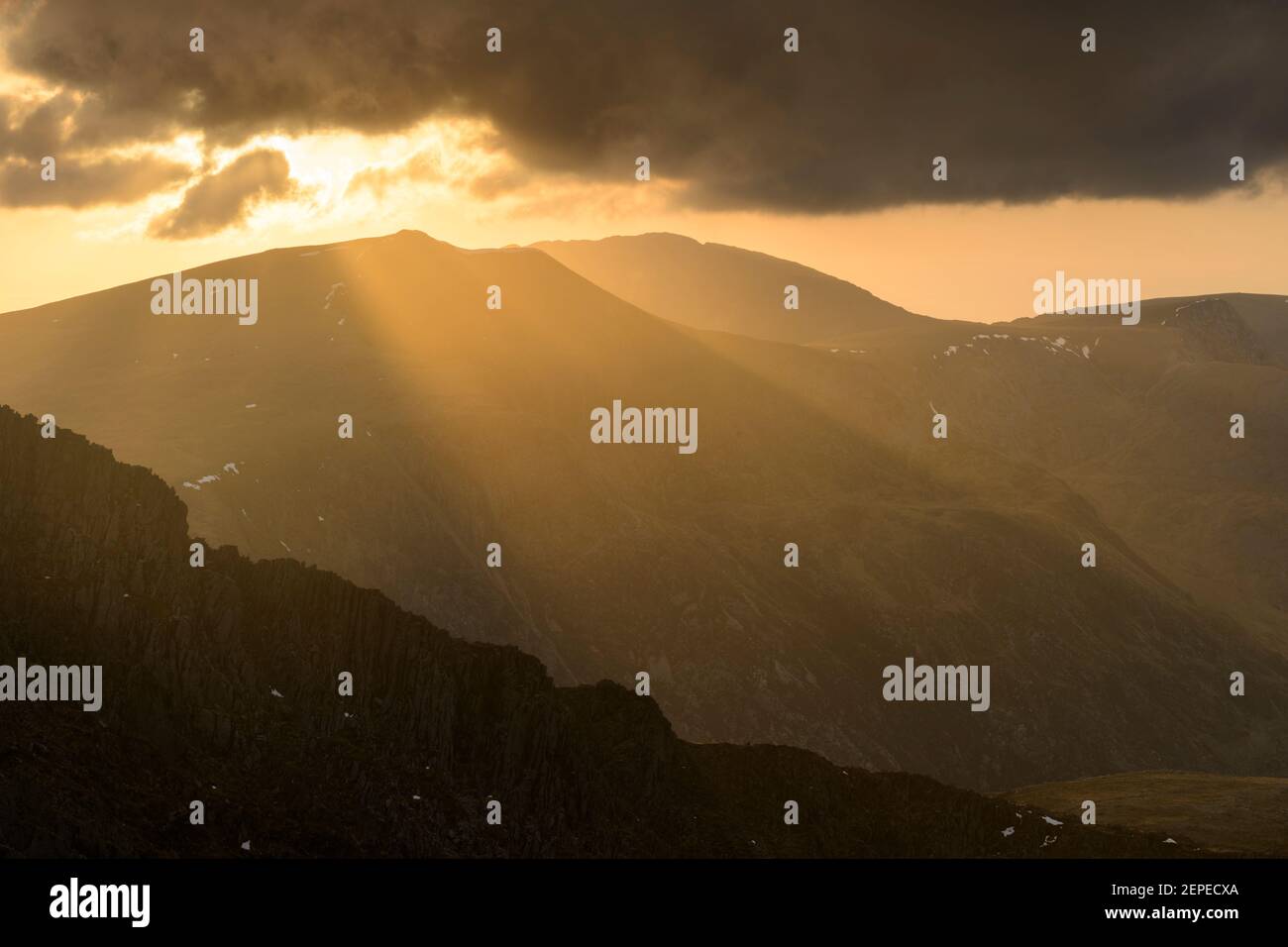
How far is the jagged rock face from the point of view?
7281 cm

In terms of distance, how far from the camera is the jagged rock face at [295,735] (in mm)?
72812

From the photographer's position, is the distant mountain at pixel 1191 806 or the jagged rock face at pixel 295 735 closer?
the jagged rock face at pixel 295 735

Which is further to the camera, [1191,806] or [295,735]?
[1191,806]

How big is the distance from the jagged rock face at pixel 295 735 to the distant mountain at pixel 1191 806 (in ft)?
75.9

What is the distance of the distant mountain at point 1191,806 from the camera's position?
416 ft

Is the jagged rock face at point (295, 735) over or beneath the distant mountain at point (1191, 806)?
over

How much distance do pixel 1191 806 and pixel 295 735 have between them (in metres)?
94.7

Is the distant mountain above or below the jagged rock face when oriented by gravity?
below

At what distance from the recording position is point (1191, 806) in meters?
140

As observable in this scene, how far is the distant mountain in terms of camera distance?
126938 millimetres

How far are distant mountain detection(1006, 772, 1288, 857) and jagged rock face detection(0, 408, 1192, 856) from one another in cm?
2312

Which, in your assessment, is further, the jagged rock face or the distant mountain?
the distant mountain
